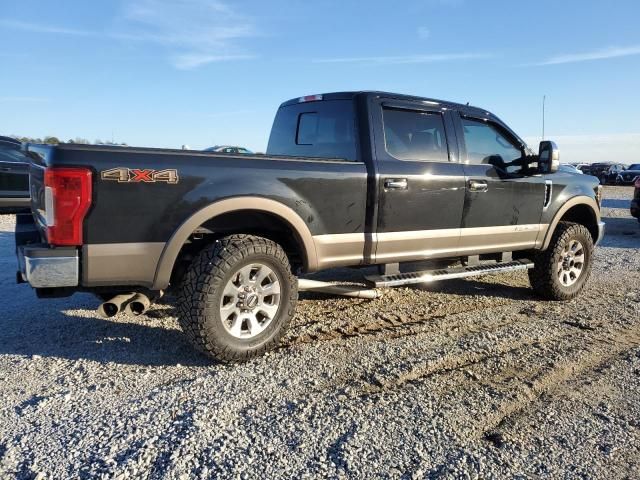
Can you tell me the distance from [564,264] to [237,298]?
12.9 feet

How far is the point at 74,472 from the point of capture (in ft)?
7.53

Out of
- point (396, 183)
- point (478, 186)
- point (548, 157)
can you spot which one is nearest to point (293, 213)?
point (396, 183)

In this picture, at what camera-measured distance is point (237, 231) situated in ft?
12.6

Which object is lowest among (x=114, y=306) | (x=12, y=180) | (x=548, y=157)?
(x=114, y=306)

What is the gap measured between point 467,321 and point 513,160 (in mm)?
1793

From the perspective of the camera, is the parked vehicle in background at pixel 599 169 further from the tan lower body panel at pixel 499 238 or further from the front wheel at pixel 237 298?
the front wheel at pixel 237 298

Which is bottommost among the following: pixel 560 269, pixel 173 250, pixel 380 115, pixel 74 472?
pixel 74 472

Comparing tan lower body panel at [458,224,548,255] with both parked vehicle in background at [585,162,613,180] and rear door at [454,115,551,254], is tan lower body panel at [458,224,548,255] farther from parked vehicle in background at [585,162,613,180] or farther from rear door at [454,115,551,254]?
parked vehicle in background at [585,162,613,180]

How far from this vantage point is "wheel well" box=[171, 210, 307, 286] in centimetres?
366

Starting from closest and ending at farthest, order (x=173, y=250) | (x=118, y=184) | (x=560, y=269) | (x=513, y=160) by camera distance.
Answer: (x=118, y=184) → (x=173, y=250) → (x=513, y=160) → (x=560, y=269)

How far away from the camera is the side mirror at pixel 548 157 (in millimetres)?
4883

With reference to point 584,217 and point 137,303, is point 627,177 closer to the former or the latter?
point 584,217

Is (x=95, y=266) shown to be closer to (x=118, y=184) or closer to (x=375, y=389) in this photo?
(x=118, y=184)

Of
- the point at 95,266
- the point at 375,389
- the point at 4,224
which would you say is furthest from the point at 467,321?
the point at 4,224
